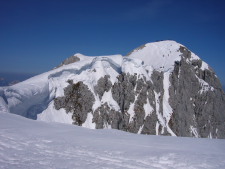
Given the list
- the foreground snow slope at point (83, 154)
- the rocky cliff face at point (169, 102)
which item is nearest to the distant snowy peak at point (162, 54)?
the rocky cliff face at point (169, 102)

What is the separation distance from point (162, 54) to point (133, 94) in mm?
25630

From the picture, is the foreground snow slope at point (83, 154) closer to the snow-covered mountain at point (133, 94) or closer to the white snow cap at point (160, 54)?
the snow-covered mountain at point (133, 94)

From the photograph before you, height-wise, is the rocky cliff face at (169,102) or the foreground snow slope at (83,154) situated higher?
the rocky cliff face at (169,102)

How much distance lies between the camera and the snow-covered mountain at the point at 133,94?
43.5 m

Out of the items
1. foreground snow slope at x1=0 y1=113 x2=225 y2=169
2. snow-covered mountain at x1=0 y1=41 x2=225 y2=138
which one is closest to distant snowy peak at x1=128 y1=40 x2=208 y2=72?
snow-covered mountain at x1=0 y1=41 x2=225 y2=138

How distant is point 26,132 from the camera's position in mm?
10984

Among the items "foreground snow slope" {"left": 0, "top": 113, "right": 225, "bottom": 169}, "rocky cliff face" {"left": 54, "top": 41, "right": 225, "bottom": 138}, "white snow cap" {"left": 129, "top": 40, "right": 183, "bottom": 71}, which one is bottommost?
"foreground snow slope" {"left": 0, "top": 113, "right": 225, "bottom": 169}

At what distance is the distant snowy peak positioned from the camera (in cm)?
6988

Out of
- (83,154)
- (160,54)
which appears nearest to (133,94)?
(160,54)

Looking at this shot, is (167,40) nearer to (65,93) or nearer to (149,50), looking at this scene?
(149,50)

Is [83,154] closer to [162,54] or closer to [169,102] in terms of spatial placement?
[169,102]

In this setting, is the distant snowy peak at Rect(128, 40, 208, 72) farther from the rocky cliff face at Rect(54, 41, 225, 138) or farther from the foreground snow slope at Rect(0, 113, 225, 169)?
the foreground snow slope at Rect(0, 113, 225, 169)

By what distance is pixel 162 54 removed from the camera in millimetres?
72500

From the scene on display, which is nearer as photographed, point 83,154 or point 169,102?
point 83,154
